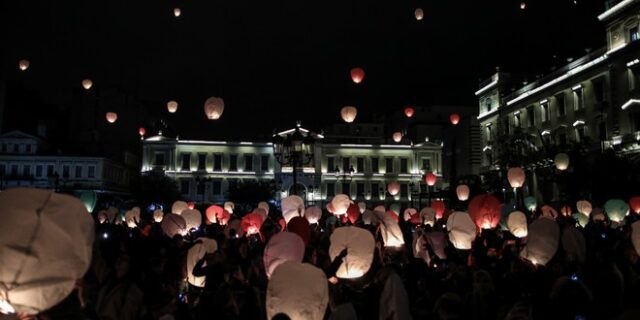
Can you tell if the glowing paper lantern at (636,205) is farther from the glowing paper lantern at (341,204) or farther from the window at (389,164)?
the window at (389,164)

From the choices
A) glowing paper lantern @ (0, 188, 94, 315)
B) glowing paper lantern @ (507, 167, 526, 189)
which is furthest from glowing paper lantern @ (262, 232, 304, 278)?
glowing paper lantern @ (507, 167, 526, 189)

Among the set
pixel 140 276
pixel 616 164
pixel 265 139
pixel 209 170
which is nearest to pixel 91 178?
pixel 209 170

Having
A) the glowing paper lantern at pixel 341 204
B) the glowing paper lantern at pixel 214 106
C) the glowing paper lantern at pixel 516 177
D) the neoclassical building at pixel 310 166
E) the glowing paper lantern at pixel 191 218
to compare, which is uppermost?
the neoclassical building at pixel 310 166

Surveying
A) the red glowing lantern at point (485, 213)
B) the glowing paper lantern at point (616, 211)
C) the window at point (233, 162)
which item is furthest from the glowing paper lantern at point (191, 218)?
the window at point (233, 162)

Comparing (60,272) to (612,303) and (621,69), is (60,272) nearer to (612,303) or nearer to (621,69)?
(612,303)

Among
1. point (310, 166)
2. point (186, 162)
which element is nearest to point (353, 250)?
point (310, 166)

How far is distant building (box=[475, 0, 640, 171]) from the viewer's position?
116 ft

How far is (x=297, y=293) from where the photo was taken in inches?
180

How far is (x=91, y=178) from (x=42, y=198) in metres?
61.7

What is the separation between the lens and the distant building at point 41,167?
58.2 metres

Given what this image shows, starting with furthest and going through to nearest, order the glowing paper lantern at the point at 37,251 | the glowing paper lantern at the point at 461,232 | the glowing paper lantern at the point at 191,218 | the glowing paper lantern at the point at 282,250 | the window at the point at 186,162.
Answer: the window at the point at 186,162
the glowing paper lantern at the point at 191,218
the glowing paper lantern at the point at 461,232
the glowing paper lantern at the point at 282,250
the glowing paper lantern at the point at 37,251

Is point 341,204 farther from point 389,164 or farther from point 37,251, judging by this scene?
point 389,164

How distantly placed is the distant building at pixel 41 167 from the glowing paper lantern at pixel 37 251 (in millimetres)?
57540

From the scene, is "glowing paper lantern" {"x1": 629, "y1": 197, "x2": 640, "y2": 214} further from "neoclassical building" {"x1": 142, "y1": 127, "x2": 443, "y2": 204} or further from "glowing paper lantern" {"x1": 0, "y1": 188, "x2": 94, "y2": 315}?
"neoclassical building" {"x1": 142, "y1": 127, "x2": 443, "y2": 204}
